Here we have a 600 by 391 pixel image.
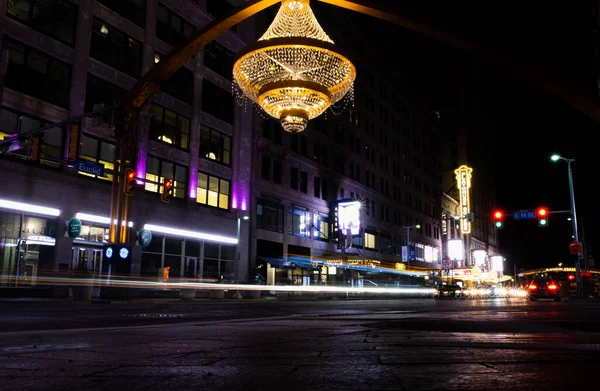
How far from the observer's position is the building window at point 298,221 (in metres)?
48.8

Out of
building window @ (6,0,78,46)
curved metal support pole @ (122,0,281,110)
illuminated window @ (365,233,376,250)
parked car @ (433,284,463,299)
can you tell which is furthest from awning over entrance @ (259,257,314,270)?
building window @ (6,0,78,46)

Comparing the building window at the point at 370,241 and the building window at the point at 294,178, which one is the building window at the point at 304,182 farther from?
the building window at the point at 370,241

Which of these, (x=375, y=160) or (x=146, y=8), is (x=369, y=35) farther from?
(x=146, y=8)

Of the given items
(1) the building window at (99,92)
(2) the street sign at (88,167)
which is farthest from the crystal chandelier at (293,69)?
(1) the building window at (99,92)

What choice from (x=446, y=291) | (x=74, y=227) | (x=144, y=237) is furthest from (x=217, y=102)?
(x=446, y=291)

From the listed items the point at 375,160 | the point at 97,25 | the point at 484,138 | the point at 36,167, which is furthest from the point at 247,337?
the point at 484,138

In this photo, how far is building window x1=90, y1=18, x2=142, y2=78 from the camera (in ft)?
104

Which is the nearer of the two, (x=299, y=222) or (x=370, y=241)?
(x=299, y=222)

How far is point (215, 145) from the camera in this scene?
41.1 metres

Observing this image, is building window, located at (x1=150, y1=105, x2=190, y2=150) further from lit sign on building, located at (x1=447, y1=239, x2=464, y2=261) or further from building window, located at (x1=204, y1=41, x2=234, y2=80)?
lit sign on building, located at (x1=447, y1=239, x2=464, y2=261)

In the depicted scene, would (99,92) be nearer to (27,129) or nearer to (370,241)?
(27,129)

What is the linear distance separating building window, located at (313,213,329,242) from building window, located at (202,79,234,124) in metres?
15.4

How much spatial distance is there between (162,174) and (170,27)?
11009mm

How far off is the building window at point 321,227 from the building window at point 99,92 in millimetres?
25630
